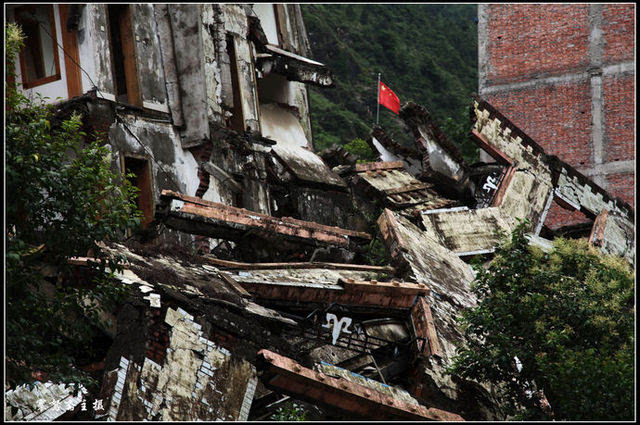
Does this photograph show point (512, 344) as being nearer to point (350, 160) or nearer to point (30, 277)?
point (30, 277)

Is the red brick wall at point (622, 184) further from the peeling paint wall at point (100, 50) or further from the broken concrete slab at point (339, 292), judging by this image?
the peeling paint wall at point (100, 50)

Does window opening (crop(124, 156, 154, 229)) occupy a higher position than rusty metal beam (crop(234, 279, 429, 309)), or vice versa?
window opening (crop(124, 156, 154, 229))

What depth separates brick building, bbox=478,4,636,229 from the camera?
27.7 m

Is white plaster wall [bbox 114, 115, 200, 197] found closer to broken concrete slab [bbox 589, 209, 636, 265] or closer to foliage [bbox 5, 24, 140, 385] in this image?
foliage [bbox 5, 24, 140, 385]

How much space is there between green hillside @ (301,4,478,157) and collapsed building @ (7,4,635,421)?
42.6 ft

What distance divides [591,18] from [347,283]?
19.0m

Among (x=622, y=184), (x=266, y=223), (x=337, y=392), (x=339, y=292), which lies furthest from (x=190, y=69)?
(x=622, y=184)

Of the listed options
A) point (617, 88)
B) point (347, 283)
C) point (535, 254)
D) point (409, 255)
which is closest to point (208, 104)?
point (409, 255)

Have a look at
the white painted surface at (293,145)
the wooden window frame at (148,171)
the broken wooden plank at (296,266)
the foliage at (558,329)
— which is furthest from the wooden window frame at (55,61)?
the foliage at (558,329)

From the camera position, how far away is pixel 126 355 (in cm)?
992

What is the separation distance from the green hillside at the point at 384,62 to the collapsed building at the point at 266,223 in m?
13.0

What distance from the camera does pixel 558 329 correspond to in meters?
10.8

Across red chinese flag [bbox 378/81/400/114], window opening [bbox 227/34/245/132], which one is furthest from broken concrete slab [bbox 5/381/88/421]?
red chinese flag [bbox 378/81/400/114]

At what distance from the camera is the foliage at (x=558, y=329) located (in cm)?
988
